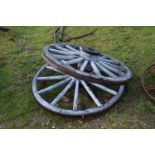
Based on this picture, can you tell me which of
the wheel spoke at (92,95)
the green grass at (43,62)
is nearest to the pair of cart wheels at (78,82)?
the wheel spoke at (92,95)

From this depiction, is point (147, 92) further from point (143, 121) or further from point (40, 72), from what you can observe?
point (40, 72)

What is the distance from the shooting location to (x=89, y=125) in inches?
166

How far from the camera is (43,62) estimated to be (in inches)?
223

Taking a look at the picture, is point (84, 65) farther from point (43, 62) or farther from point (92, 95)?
point (43, 62)

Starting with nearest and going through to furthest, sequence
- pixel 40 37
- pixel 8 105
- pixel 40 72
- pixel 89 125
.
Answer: pixel 89 125, pixel 8 105, pixel 40 72, pixel 40 37

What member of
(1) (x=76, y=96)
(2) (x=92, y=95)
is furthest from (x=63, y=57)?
(2) (x=92, y=95)

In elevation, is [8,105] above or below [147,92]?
below

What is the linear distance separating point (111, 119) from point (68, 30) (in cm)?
331

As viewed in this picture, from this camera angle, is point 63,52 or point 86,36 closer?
point 63,52

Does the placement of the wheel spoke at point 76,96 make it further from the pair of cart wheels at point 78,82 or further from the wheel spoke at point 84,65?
the wheel spoke at point 84,65

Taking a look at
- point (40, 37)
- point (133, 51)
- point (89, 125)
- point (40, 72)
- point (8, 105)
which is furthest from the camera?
point (40, 37)

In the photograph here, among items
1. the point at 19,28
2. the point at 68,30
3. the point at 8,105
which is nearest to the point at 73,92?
the point at 8,105

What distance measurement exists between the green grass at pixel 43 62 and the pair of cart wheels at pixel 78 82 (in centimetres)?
16

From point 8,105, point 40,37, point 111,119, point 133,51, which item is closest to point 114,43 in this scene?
point 133,51
